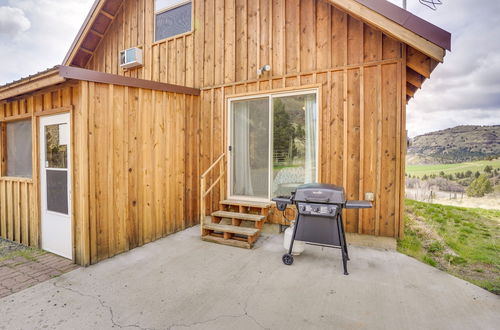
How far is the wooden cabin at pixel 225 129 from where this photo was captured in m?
3.22

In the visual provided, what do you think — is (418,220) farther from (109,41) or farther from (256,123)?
(109,41)

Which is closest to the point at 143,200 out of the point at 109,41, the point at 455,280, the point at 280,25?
the point at 280,25

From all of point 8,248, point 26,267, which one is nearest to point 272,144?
point 26,267

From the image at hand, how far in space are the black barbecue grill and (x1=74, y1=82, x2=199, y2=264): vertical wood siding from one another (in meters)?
2.35

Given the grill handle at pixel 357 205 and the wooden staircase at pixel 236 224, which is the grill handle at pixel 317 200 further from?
the wooden staircase at pixel 236 224

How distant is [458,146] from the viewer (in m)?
15.6

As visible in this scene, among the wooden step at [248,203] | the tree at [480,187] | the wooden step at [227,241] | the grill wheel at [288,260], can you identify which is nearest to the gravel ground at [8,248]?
the wooden step at [227,241]

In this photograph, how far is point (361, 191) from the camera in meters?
3.69

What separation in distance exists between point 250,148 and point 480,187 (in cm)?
996

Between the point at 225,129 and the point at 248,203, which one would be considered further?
the point at 225,129

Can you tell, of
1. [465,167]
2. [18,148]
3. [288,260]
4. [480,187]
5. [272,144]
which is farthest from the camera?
[465,167]

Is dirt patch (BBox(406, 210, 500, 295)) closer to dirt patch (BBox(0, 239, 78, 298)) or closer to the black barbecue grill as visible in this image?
the black barbecue grill

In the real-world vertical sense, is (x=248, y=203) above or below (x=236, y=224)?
above

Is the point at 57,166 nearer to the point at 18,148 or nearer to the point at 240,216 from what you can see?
the point at 18,148
